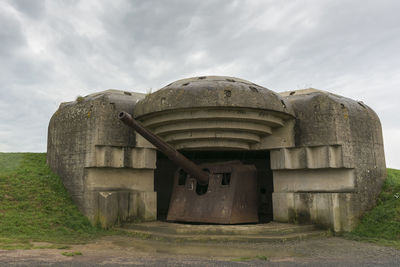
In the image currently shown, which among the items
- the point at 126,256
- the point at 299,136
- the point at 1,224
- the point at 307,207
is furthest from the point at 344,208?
the point at 1,224

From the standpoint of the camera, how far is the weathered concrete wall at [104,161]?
9.46 meters

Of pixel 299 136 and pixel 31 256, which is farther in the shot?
pixel 299 136

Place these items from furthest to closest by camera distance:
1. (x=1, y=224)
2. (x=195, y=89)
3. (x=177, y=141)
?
(x=177, y=141) → (x=195, y=89) → (x=1, y=224)

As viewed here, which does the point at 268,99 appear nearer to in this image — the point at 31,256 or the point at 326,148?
the point at 326,148

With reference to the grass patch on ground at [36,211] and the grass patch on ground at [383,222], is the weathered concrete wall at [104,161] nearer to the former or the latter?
the grass patch on ground at [36,211]

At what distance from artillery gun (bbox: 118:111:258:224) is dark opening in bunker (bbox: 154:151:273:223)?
7.64ft

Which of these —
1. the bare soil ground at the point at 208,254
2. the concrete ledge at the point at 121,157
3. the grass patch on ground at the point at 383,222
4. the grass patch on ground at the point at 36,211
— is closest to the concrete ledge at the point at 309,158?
the grass patch on ground at the point at 383,222

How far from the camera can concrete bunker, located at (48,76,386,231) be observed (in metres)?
9.02

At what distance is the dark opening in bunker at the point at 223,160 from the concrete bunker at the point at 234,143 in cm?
243

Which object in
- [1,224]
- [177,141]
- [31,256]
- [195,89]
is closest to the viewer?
[31,256]

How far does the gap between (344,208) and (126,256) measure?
5.76 m

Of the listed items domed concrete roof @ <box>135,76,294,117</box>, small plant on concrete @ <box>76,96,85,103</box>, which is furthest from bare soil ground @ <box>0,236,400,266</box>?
small plant on concrete @ <box>76,96,85,103</box>

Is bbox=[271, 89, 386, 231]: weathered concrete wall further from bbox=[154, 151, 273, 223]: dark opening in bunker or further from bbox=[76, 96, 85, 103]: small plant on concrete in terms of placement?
bbox=[76, 96, 85, 103]: small plant on concrete

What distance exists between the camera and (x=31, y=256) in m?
5.83
